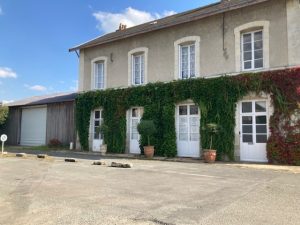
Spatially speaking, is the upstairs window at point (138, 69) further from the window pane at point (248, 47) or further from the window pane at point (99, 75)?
the window pane at point (248, 47)

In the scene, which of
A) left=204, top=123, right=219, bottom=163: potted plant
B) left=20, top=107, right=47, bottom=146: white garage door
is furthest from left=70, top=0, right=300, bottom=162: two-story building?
left=20, top=107, right=47, bottom=146: white garage door

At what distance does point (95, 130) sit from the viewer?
17391 mm

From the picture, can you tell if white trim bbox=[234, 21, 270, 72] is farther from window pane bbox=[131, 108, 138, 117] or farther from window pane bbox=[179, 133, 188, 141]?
window pane bbox=[131, 108, 138, 117]

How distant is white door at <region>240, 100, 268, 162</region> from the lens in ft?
39.8

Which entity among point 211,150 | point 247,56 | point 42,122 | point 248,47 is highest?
point 248,47

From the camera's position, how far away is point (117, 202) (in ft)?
18.2

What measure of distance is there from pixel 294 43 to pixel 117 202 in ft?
30.2

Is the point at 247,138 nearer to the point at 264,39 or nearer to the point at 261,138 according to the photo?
the point at 261,138

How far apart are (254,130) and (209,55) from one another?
144 inches

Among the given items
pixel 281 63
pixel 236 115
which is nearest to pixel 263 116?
pixel 236 115

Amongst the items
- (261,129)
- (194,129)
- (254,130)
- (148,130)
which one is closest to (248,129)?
(254,130)

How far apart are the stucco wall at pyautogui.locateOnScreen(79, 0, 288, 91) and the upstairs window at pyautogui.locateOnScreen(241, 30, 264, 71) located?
0.40 meters

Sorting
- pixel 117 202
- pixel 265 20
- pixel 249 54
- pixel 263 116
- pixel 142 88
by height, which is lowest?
pixel 117 202

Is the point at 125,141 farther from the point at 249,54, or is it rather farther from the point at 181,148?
the point at 249,54
